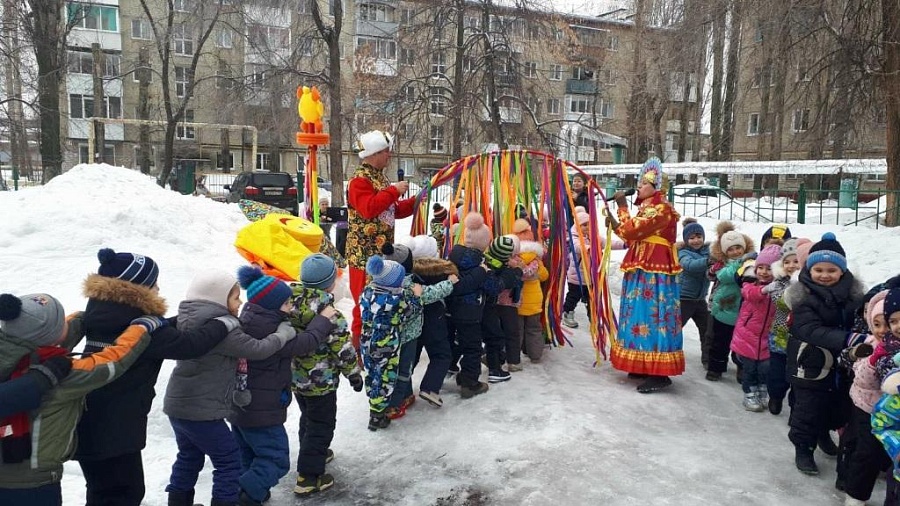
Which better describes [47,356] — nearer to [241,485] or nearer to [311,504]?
[241,485]

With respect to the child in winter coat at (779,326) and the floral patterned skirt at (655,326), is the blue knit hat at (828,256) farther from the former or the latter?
the floral patterned skirt at (655,326)

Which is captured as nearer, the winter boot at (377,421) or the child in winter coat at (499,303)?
the winter boot at (377,421)

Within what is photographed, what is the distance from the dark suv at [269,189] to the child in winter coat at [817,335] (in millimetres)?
15831

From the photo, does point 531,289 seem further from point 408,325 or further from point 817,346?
point 817,346

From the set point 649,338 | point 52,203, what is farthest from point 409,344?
point 52,203

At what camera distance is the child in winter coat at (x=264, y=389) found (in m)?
3.23

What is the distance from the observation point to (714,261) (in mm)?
5641

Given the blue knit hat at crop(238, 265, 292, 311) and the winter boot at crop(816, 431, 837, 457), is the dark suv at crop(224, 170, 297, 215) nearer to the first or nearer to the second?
the blue knit hat at crop(238, 265, 292, 311)

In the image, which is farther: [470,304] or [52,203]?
[52,203]

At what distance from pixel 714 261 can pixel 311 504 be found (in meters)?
4.05

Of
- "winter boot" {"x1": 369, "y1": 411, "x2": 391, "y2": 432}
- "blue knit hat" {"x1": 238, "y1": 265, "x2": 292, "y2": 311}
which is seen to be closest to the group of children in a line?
"winter boot" {"x1": 369, "y1": 411, "x2": 391, "y2": 432}

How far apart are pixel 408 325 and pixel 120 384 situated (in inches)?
80.0

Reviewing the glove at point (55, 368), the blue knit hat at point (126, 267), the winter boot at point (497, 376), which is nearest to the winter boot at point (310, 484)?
the blue knit hat at point (126, 267)

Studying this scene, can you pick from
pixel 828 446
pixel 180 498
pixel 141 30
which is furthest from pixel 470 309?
pixel 141 30
